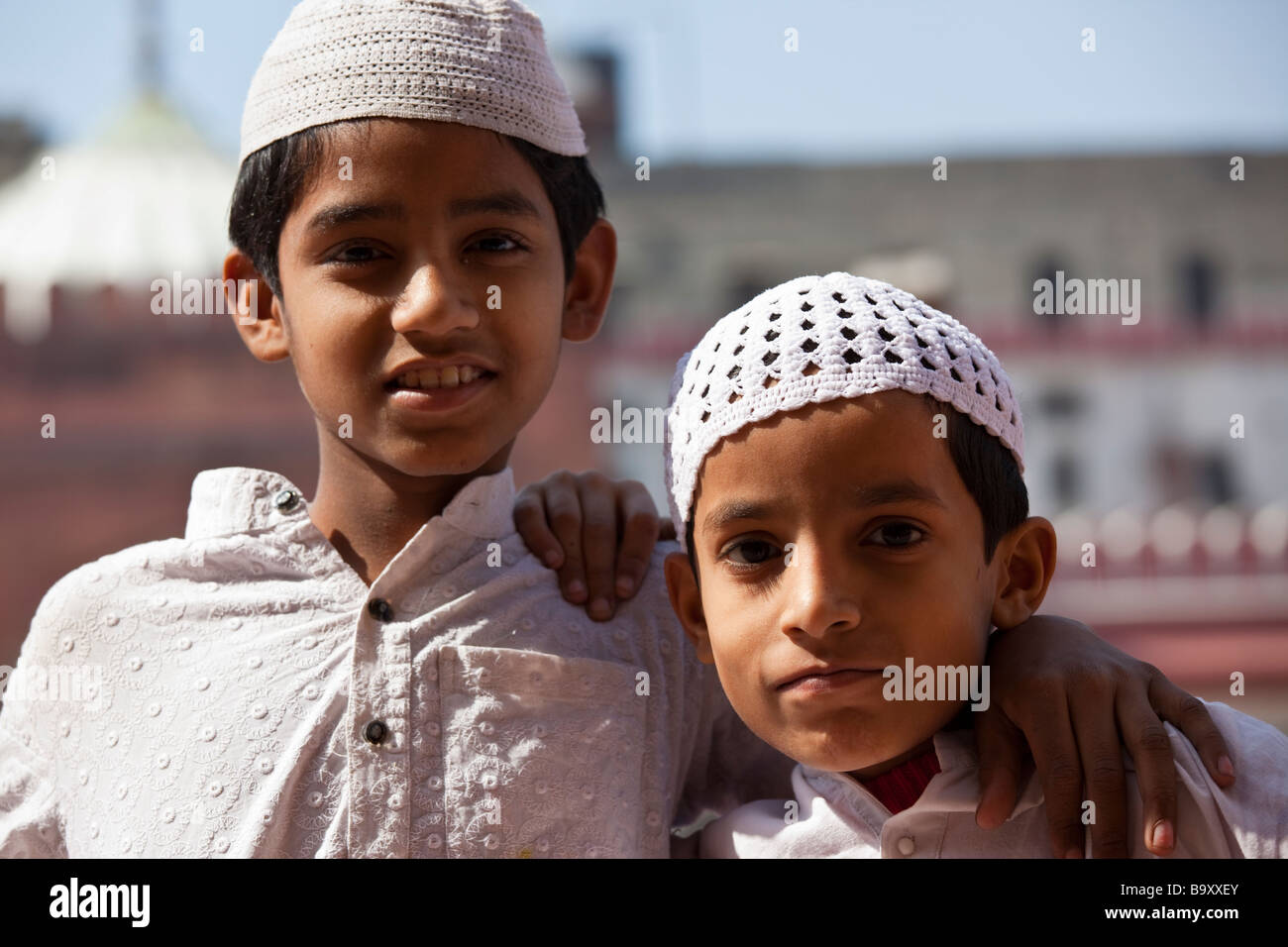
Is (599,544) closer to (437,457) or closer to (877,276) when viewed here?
(437,457)

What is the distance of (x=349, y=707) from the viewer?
5.19 ft

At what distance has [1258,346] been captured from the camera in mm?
18172

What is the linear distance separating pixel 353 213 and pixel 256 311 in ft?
0.98

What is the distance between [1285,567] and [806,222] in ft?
27.0

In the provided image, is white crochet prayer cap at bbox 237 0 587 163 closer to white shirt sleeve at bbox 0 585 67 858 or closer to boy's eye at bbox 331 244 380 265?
boy's eye at bbox 331 244 380 265

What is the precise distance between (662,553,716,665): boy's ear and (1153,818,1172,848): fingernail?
517mm

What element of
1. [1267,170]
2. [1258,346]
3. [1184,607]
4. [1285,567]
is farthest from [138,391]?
[1267,170]

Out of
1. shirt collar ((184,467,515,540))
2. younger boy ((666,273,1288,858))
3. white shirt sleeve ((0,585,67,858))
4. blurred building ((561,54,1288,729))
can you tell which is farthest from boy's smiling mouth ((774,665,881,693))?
blurred building ((561,54,1288,729))

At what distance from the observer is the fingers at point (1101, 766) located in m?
1.38

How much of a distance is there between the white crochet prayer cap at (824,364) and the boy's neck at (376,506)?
14.1 inches

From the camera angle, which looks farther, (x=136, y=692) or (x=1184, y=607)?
(x=1184, y=607)

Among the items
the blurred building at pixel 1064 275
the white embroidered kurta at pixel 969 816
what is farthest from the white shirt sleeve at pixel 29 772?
the blurred building at pixel 1064 275

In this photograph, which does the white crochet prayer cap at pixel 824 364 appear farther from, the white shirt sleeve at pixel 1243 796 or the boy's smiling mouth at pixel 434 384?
the white shirt sleeve at pixel 1243 796
